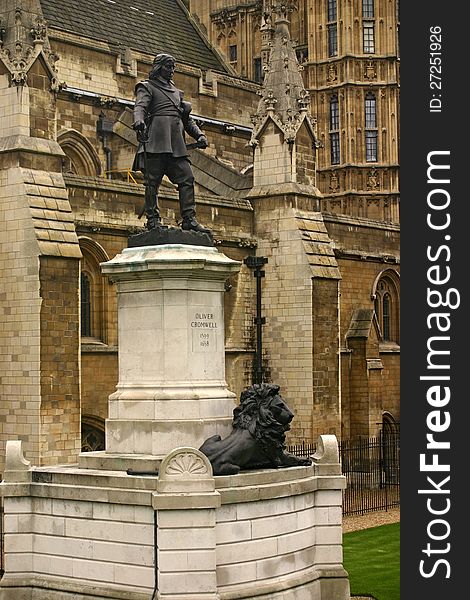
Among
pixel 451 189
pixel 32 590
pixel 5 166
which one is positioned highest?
pixel 5 166

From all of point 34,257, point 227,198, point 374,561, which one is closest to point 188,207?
point 374,561

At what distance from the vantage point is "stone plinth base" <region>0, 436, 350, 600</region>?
44.6 ft

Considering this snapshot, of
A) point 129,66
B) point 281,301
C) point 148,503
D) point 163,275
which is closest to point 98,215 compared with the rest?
point 281,301

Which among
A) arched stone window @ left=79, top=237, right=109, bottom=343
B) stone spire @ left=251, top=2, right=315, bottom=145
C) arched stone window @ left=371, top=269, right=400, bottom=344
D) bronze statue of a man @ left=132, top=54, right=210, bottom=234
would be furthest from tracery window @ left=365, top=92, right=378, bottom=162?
bronze statue of a man @ left=132, top=54, right=210, bottom=234

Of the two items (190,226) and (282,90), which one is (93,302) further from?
(190,226)

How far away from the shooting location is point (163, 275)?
1507 centimetres

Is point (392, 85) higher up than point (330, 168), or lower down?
higher up

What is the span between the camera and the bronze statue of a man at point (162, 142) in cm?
1591

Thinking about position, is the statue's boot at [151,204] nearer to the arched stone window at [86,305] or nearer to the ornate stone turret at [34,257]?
the ornate stone turret at [34,257]

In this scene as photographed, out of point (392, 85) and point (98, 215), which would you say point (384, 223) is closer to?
point (392, 85)

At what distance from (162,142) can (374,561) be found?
8966 millimetres

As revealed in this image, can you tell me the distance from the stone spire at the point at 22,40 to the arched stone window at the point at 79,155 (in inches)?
310

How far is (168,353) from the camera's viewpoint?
15062mm

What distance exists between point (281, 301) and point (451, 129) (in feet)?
55.9
